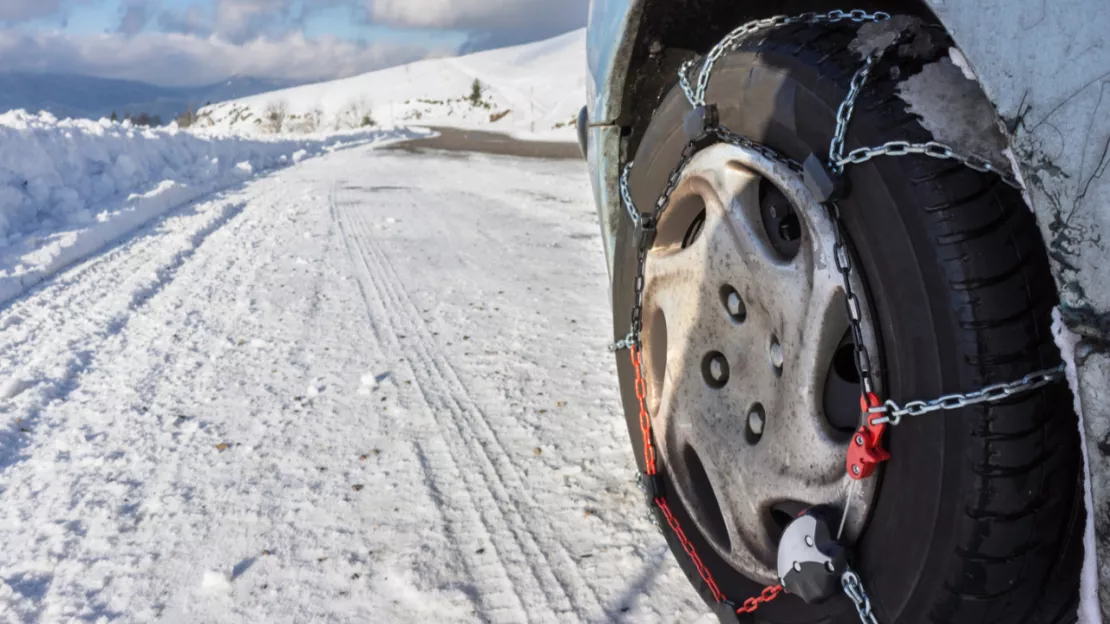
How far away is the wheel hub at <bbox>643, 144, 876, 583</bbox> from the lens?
126 centimetres

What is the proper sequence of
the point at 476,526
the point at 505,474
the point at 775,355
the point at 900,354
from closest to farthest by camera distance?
the point at 900,354
the point at 775,355
the point at 476,526
the point at 505,474

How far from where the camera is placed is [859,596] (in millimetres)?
1188

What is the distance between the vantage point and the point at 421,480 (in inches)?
92.9

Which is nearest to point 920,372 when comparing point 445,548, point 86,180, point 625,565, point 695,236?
point 695,236

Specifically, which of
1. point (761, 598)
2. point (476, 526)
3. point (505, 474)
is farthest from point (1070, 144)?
point (505, 474)

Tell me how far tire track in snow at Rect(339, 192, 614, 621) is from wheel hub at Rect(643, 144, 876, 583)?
376 millimetres

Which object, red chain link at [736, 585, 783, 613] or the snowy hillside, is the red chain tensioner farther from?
the snowy hillside

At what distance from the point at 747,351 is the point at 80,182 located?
786cm

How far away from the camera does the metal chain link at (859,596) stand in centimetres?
118

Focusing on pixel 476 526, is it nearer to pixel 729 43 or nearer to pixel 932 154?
pixel 729 43

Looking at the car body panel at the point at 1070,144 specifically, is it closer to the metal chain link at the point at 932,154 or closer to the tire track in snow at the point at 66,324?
the metal chain link at the point at 932,154

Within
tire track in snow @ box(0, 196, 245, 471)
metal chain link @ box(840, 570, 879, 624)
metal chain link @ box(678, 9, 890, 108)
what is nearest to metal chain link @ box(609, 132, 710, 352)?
metal chain link @ box(678, 9, 890, 108)

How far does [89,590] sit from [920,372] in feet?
6.47

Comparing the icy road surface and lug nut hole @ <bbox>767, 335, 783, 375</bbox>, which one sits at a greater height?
lug nut hole @ <bbox>767, 335, 783, 375</bbox>
